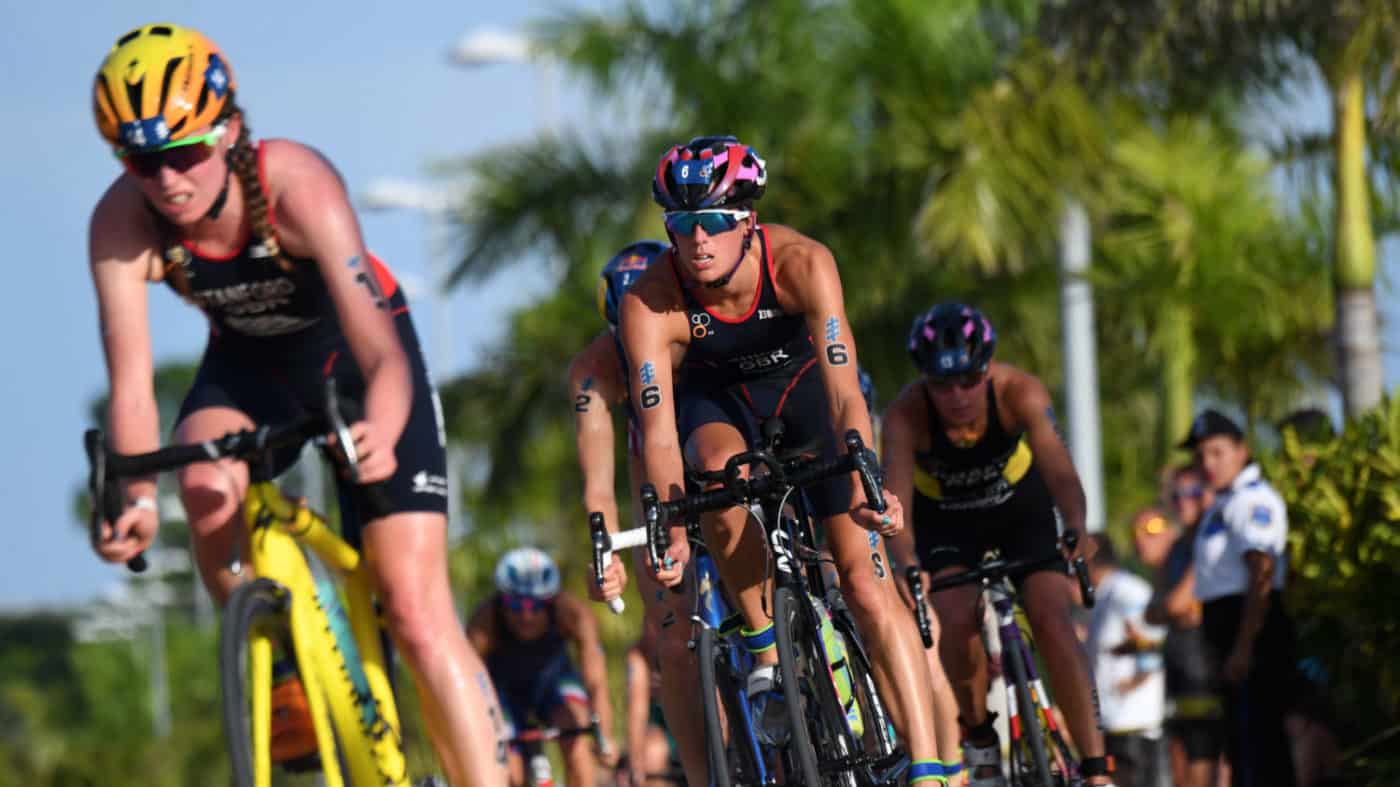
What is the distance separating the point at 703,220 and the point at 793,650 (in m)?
1.39

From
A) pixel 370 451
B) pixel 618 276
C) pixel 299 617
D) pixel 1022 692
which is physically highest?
pixel 618 276

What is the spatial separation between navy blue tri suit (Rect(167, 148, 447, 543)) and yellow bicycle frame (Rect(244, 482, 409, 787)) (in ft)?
0.55

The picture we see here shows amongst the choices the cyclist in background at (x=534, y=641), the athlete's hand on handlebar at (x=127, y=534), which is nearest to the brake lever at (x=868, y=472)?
the athlete's hand on handlebar at (x=127, y=534)

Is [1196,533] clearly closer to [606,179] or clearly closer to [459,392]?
[606,179]

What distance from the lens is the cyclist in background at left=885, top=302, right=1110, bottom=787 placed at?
8.60m

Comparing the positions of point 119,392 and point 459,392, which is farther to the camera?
point 459,392

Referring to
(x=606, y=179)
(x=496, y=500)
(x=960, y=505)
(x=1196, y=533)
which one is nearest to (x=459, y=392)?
(x=496, y=500)

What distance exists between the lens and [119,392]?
581 centimetres

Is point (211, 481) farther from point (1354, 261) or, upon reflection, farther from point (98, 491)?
point (1354, 261)

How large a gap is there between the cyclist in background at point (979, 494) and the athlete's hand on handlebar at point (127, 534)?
341 cm

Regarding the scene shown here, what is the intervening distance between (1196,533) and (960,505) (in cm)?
280

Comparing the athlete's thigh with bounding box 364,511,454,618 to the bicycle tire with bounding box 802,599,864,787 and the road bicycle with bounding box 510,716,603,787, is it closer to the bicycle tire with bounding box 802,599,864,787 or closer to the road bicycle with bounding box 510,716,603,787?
the bicycle tire with bounding box 802,599,864,787

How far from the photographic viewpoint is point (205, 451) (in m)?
5.50

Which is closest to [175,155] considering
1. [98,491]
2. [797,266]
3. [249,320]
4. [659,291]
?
[249,320]
